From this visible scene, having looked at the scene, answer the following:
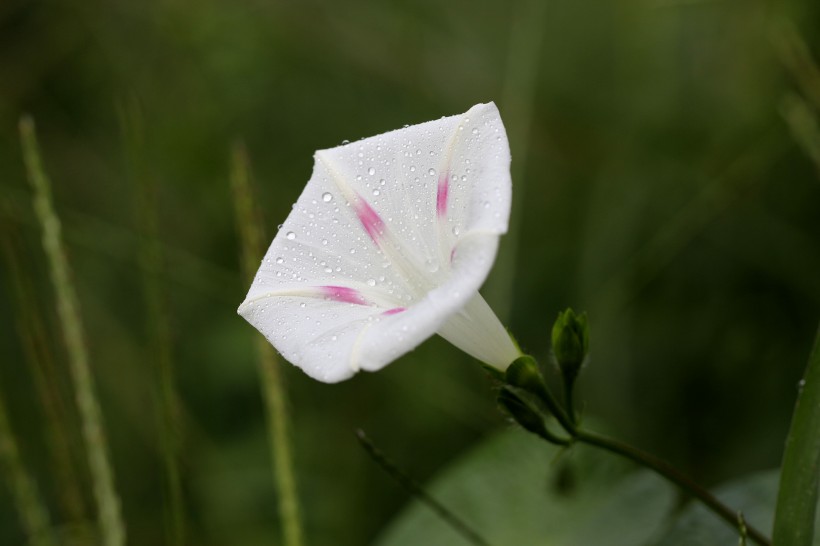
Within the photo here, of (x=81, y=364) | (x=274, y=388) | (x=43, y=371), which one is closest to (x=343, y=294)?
(x=274, y=388)

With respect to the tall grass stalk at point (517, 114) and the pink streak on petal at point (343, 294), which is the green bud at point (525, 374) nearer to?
the pink streak on petal at point (343, 294)

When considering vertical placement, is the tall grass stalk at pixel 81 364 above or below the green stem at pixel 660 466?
above

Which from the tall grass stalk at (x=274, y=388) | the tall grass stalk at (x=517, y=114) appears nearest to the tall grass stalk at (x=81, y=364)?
the tall grass stalk at (x=274, y=388)

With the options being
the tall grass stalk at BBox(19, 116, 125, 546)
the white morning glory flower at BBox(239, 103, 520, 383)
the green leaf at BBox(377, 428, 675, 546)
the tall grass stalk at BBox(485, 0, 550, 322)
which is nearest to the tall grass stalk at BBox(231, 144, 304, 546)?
the white morning glory flower at BBox(239, 103, 520, 383)

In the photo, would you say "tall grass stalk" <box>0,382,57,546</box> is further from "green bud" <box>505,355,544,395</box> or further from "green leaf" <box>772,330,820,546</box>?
"green leaf" <box>772,330,820,546</box>

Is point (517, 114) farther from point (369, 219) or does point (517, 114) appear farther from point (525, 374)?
point (525, 374)
